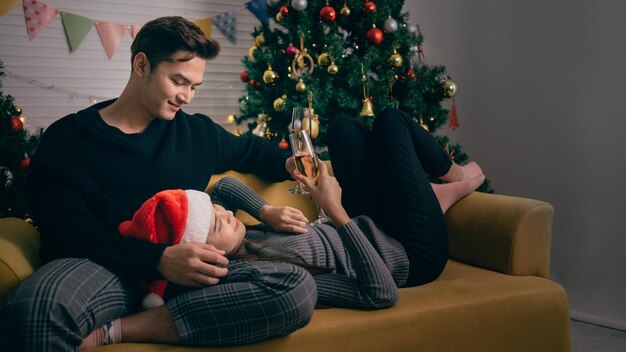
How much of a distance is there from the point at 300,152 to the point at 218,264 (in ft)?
1.32

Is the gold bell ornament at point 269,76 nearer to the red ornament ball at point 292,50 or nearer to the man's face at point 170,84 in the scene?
the red ornament ball at point 292,50

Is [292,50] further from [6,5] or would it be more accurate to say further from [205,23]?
[6,5]

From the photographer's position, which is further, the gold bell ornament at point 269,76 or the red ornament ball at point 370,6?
the gold bell ornament at point 269,76

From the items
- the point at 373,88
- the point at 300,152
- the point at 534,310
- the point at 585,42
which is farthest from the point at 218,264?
the point at 585,42

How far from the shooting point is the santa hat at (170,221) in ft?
4.80

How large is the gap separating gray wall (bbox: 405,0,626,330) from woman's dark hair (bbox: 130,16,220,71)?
1851 millimetres

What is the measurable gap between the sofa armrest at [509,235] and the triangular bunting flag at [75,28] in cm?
240

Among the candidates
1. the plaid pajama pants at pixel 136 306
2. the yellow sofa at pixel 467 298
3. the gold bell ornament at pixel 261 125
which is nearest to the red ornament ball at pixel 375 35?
the gold bell ornament at pixel 261 125

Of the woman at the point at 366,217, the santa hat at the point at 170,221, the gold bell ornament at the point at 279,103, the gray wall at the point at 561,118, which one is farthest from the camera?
the gold bell ornament at the point at 279,103

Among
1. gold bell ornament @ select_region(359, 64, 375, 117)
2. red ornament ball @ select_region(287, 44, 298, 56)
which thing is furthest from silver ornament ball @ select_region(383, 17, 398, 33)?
red ornament ball @ select_region(287, 44, 298, 56)

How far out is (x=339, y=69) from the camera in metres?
2.95

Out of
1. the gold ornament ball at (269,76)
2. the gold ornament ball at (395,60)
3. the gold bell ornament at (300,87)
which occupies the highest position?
the gold ornament ball at (395,60)

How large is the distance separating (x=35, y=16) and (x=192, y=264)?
243 centimetres

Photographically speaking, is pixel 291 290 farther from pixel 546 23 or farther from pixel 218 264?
pixel 546 23
